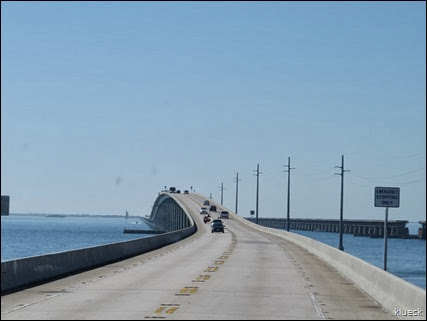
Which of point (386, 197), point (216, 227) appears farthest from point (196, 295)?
point (216, 227)

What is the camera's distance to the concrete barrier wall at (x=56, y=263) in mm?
24656

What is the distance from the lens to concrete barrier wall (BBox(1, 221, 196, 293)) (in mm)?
24656

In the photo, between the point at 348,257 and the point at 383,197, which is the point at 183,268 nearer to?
the point at 348,257

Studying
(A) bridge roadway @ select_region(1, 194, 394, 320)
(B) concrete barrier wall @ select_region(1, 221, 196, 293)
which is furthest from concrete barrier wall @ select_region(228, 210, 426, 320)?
(B) concrete barrier wall @ select_region(1, 221, 196, 293)

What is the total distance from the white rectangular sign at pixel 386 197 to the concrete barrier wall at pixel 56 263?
36.0 feet

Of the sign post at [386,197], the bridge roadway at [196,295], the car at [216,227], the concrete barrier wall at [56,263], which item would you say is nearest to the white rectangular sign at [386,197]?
the sign post at [386,197]

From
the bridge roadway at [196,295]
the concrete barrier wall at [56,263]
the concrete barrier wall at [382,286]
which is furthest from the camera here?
the concrete barrier wall at [56,263]

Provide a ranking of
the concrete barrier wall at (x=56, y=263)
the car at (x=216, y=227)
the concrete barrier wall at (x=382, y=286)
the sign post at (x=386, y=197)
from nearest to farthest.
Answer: the concrete barrier wall at (x=382, y=286) → the concrete barrier wall at (x=56, y=263) → the sign post at (x=386, y=197) → the car at (x=216, y=227)

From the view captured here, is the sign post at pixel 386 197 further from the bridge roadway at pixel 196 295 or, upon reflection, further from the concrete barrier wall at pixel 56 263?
the concrete barrier wall at pixel 56 263

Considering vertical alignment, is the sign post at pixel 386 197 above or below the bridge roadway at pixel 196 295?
above

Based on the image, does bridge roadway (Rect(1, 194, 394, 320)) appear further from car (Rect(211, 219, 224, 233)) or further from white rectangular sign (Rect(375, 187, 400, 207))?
car (Rect(211, 219, 224, 233))

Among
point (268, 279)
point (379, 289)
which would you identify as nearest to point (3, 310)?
point (379, 289)

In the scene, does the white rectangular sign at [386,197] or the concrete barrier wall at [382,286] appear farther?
the white rectangular sign at [386,197]

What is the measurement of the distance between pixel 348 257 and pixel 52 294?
13.8m
